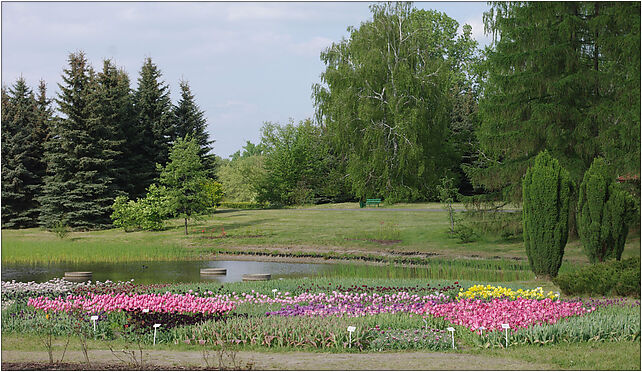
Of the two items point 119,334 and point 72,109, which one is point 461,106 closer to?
point 72,109

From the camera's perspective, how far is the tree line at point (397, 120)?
1819 centimetres

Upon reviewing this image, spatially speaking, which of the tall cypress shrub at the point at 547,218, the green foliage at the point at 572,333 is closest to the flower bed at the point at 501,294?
the green foliage at the point at 572,333

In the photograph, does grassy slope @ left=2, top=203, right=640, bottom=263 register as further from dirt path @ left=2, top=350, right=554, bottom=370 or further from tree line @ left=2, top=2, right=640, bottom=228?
dirt path @ left=2, top=350, right=554, bottom=370

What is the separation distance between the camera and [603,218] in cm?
1270

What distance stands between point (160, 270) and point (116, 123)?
59.4 ft

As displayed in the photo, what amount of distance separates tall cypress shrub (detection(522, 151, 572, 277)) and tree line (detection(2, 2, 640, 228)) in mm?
5278

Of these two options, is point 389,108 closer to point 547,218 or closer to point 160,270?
point 160,270

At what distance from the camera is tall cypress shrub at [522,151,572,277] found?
41.0 ft

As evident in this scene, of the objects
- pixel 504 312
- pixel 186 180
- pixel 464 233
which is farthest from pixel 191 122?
pixel 504 312

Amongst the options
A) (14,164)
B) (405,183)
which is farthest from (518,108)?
(14,164)

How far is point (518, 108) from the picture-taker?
63.3 feet

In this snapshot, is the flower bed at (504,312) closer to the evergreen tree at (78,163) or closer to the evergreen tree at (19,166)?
the evergreen tree at (78,163)

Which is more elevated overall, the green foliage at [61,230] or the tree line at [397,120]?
the tree line at [397,120]

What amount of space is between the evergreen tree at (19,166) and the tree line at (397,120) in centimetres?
11
